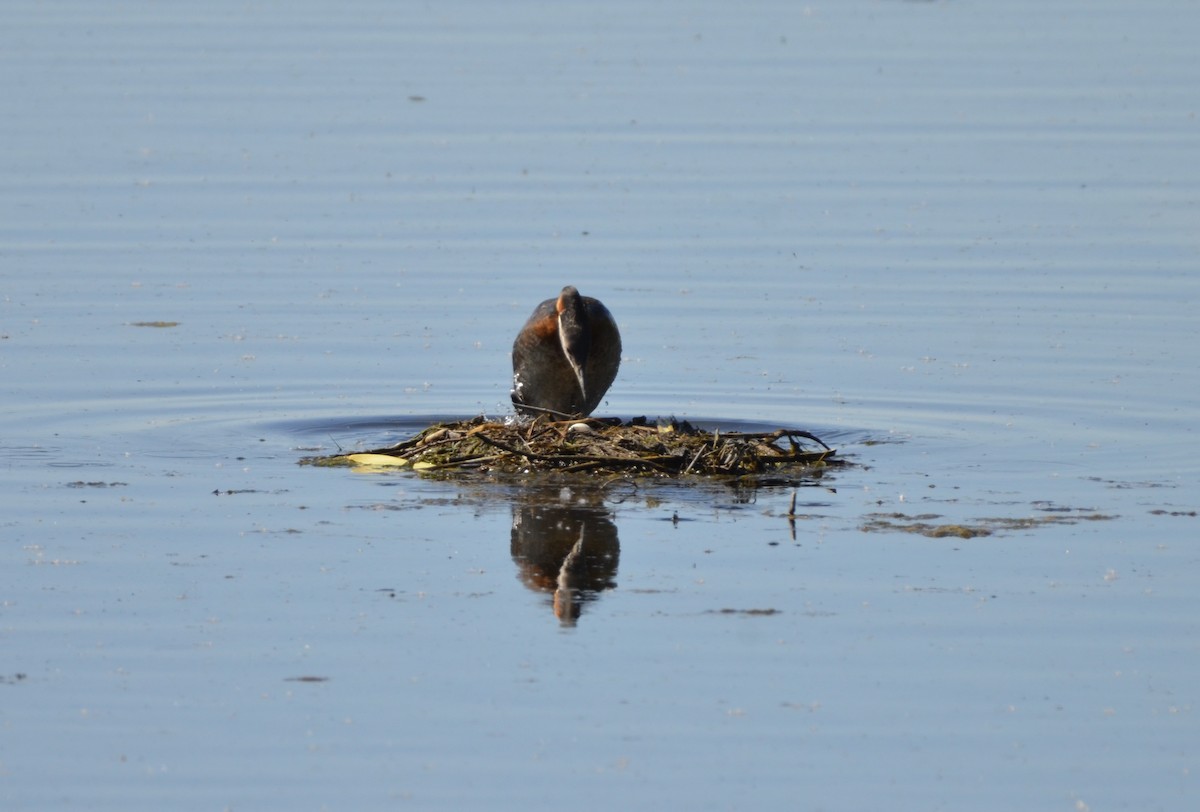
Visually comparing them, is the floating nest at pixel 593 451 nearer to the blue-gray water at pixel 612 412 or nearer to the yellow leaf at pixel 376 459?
the yellow leaf at pixel 376 459

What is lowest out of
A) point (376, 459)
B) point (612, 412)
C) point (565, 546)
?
point (565, 546)

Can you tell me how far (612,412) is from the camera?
15.9 metres

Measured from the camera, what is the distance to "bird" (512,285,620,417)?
13961mm

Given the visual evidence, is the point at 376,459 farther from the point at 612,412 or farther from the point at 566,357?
the point at 612,412

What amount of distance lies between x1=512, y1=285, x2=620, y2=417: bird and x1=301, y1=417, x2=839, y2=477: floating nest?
0.44m

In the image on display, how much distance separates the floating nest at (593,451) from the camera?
13242mm

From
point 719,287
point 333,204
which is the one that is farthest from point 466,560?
point 333,204

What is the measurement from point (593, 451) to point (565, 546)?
1.72 m

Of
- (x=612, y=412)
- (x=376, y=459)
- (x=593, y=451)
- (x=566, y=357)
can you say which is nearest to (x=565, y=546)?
(x=593, y=451)

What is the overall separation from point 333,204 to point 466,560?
40.2 feet

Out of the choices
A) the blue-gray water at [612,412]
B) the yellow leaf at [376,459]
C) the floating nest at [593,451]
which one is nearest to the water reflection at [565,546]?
the blue-gray water at [612,412]

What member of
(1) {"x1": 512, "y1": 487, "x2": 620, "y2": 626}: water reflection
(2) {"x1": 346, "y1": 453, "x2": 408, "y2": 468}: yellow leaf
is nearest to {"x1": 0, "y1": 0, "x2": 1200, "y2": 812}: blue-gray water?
(1) {"x1": 512, "y1": 487, "x2": 620, "y2": 626}: water reflection

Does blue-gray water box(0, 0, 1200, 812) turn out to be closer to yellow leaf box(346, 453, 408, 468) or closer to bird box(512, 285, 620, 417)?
yellow leaf box(346, 453, 408, 468)

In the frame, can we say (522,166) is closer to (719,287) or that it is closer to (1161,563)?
(719,287)
